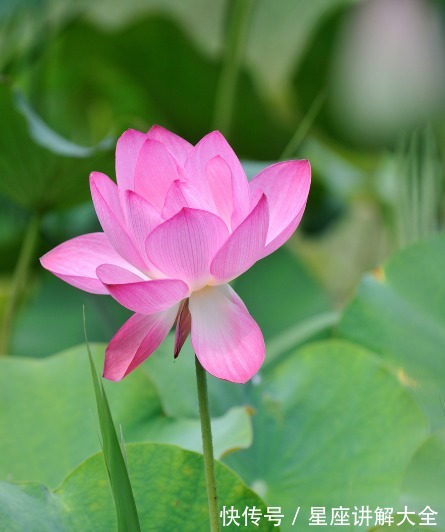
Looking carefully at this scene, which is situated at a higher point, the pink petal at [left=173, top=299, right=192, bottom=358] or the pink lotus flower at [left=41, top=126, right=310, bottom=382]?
the pink lotus flower at [left=41, top=126, right=310, bottom=382]

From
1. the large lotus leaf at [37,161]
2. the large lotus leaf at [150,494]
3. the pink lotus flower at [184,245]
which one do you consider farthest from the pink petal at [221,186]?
the large lotus leaf at [37,161]

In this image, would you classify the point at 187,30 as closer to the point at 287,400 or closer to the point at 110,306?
the point at 110,306


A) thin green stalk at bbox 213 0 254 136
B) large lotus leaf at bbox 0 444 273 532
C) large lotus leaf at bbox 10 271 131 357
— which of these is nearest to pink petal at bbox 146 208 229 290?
large lotus leaf at bbox 0 444 273 532

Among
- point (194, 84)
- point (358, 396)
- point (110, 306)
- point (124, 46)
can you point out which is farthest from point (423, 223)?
point (124, 46)

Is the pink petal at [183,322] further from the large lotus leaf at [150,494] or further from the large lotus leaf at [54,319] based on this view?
A: the large lotus leaf at [54,319]

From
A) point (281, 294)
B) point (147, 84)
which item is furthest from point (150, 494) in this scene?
point (147, 84)

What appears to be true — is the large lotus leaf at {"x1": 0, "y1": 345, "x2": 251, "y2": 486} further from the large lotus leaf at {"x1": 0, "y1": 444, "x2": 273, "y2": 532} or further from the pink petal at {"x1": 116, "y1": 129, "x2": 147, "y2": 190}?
the pink petal at {"x1": 116, "y1": 129, "x2": 147, "y2": 190}
